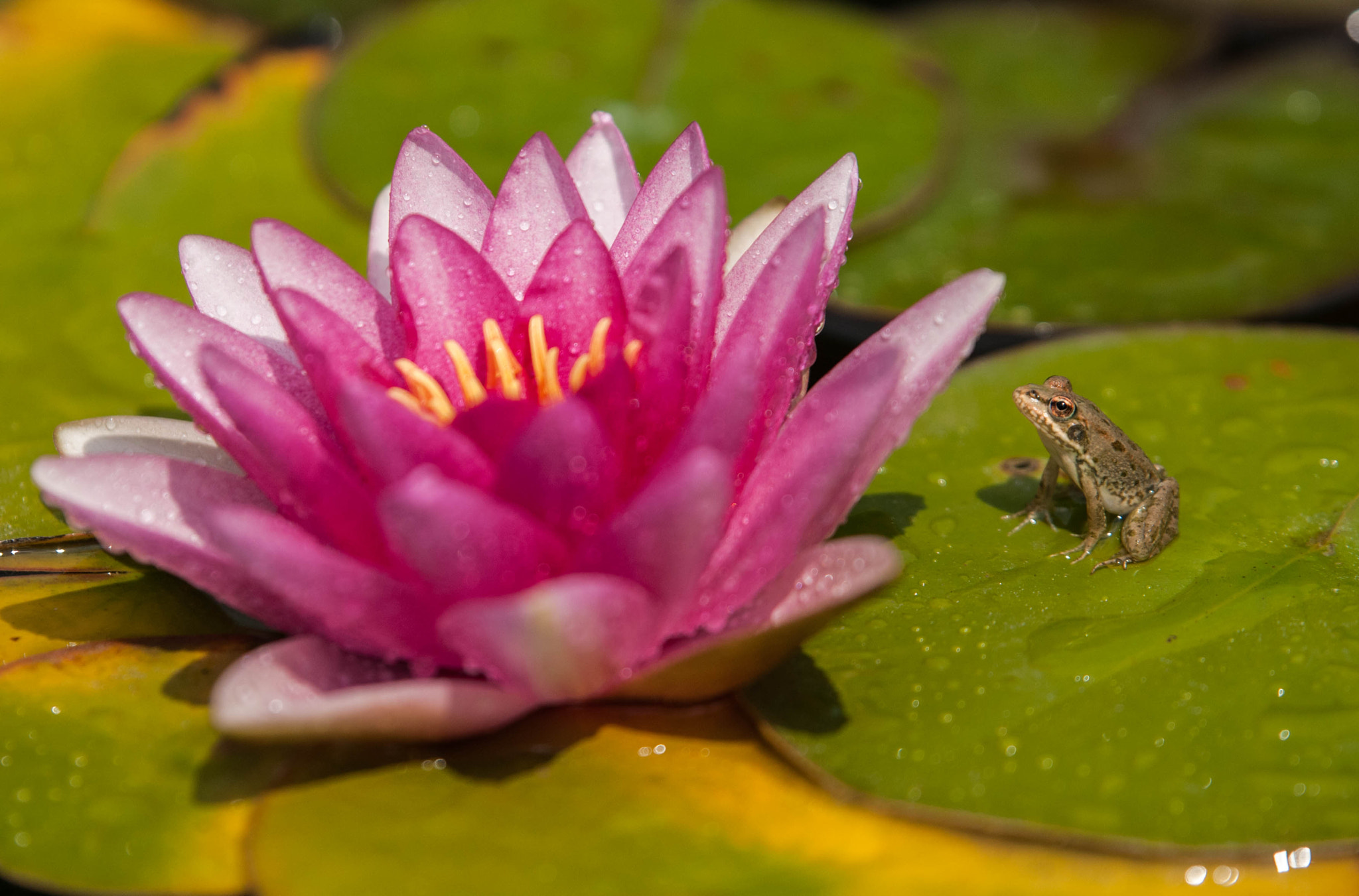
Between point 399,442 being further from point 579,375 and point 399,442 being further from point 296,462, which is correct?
point 579,375

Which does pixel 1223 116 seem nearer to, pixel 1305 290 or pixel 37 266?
pixel 1305 290

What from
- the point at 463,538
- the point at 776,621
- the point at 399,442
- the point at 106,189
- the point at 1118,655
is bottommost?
the point at 1118,655

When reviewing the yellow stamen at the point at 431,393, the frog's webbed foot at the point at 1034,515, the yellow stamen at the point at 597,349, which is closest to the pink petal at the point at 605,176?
the yellow stamen at the point at 597,349

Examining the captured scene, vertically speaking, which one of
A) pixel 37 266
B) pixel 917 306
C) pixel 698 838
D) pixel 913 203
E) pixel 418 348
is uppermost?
pixel 37 266

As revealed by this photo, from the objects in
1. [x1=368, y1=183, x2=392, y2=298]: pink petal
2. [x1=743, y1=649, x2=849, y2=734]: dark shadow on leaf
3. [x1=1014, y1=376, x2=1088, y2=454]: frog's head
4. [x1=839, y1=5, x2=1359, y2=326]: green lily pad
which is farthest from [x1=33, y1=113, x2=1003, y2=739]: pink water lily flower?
[x1=839, y1=5, x2=1359, y2=326]: green lily pad

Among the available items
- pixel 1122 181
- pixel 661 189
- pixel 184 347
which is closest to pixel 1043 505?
pixel 661 189

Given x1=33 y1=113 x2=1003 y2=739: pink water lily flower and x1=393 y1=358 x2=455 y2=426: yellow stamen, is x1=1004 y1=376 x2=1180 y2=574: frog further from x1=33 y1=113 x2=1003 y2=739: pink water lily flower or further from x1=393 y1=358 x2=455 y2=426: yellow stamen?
x1=393 y1=358 x2=455 y2=426: yellow stamen

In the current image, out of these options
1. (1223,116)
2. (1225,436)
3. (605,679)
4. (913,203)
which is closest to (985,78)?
(1223,116)
